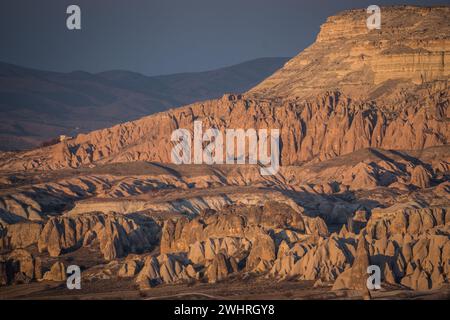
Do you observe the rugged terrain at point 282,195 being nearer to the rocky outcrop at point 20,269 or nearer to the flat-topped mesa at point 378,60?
the rocky outcrop at point 20,269

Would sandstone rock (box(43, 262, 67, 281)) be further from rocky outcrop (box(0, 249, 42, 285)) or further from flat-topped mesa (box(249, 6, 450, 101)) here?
flat-topped mesa (box(249, 6, 450, 101))

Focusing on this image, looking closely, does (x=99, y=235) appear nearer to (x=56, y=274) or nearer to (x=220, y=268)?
(x=56, y=274)

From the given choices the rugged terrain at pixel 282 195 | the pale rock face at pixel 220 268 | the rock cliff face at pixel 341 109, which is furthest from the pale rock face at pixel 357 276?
the rock cliff face at pixel 341 109

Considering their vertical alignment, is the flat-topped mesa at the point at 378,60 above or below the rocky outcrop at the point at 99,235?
A: above

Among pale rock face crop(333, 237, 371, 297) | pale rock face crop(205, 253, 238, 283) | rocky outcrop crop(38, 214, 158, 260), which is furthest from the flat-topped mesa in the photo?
pale rock face crop(333, 237, 371, 297)

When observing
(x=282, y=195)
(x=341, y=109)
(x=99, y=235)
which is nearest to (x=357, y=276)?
(x=99, y=235)
